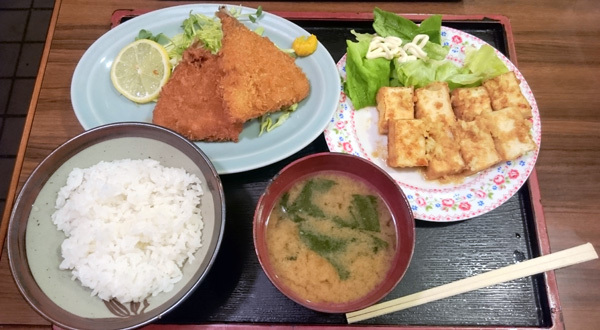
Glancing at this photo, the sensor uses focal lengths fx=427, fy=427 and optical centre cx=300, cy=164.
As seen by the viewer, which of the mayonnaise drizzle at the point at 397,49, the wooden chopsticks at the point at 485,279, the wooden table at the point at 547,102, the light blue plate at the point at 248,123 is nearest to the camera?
the wooden chopsticks at the point at 485,279

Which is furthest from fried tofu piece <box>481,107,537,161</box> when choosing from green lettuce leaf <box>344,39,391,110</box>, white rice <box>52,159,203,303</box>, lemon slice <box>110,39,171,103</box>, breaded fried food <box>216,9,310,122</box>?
lemon slice <box>110,39,171,103</box>

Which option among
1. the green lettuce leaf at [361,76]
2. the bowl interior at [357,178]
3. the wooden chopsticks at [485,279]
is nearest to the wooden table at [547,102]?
the wooden chopsticks at [485,279]

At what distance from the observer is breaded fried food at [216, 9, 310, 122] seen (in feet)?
7.29

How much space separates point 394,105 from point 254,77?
0.76 m

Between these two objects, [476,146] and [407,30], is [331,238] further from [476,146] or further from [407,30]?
[407,30]

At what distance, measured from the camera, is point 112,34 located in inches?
98.0

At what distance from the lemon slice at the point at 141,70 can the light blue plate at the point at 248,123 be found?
0.06 metres

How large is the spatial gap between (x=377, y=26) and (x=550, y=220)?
1.43m

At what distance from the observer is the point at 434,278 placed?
2.03 meters

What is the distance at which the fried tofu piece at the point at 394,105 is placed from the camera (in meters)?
2.28

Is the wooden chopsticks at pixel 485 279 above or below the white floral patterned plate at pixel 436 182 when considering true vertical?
below

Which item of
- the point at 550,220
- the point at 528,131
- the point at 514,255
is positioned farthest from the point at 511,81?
the point at 514,255

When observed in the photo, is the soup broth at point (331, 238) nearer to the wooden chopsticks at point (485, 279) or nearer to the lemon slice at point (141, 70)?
the wooden chopsticks at point (485, 279)

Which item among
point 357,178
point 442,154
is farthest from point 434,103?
point 357,178
